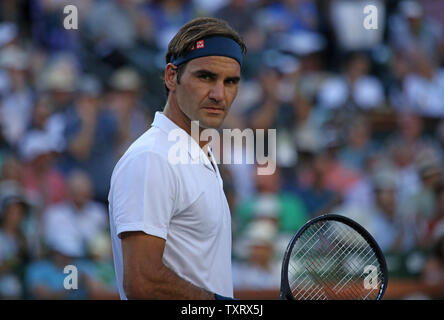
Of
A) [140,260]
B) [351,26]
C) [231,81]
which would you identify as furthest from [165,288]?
[351,26]

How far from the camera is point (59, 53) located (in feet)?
22.2

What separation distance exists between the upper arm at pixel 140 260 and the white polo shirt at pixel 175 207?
0.03m

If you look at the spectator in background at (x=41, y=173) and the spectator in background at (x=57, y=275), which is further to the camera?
the spectator in background at (x=41, y=173)

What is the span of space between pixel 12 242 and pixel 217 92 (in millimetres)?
3921

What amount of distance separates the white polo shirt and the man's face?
0.09m

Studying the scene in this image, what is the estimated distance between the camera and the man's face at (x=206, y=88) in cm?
266

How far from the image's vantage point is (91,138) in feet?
21.3

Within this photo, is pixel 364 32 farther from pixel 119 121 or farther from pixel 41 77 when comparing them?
pixel 41 77

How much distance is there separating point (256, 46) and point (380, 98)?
4.25 ft

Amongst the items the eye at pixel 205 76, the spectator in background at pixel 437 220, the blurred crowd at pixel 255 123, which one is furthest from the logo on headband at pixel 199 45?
the spectator in background at pixel 437 220

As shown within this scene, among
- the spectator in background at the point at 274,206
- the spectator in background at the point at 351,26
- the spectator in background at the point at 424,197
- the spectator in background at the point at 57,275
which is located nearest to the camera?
the spectator in background at the point at 57,275

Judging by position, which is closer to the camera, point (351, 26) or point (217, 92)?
point (217, 92)

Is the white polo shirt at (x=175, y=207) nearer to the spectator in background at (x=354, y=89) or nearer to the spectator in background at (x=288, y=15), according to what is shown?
the spectator in background at (x=354, y=89)

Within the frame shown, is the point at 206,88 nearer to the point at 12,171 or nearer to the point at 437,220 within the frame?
the point at 12,171
